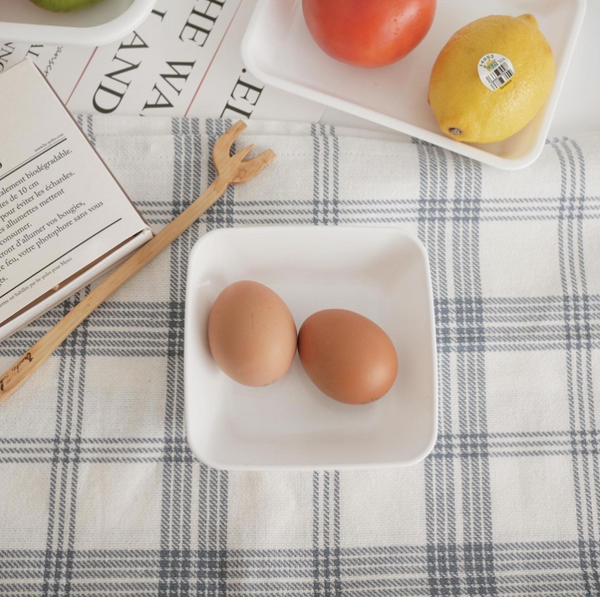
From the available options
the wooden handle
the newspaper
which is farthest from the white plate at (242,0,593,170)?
the wooden handle

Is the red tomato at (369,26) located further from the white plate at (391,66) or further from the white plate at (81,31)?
the white plate at (81,31)

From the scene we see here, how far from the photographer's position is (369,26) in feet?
1.72

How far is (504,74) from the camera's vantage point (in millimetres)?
513

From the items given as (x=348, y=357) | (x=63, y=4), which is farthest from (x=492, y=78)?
(x=63, y=4)

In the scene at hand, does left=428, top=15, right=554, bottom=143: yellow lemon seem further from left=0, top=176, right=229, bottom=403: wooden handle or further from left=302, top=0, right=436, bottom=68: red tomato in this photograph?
left=0, top=176, right=229, bottom=403: wooden handle

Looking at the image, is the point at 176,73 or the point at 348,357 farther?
the point at 176,73

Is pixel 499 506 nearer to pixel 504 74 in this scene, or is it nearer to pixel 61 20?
pixel 504 74

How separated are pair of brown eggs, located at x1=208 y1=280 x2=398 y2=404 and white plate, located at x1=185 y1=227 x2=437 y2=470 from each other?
3cm

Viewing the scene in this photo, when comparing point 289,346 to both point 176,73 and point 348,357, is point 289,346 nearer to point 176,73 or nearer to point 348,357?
point 348,357

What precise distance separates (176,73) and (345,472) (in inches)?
17.6

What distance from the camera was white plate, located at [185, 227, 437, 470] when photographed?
0.50m

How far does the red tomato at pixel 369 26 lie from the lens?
520 millimetres

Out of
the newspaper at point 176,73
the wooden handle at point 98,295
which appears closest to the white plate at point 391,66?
the newspaper at point 176,73

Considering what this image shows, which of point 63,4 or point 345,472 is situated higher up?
point 63,4
